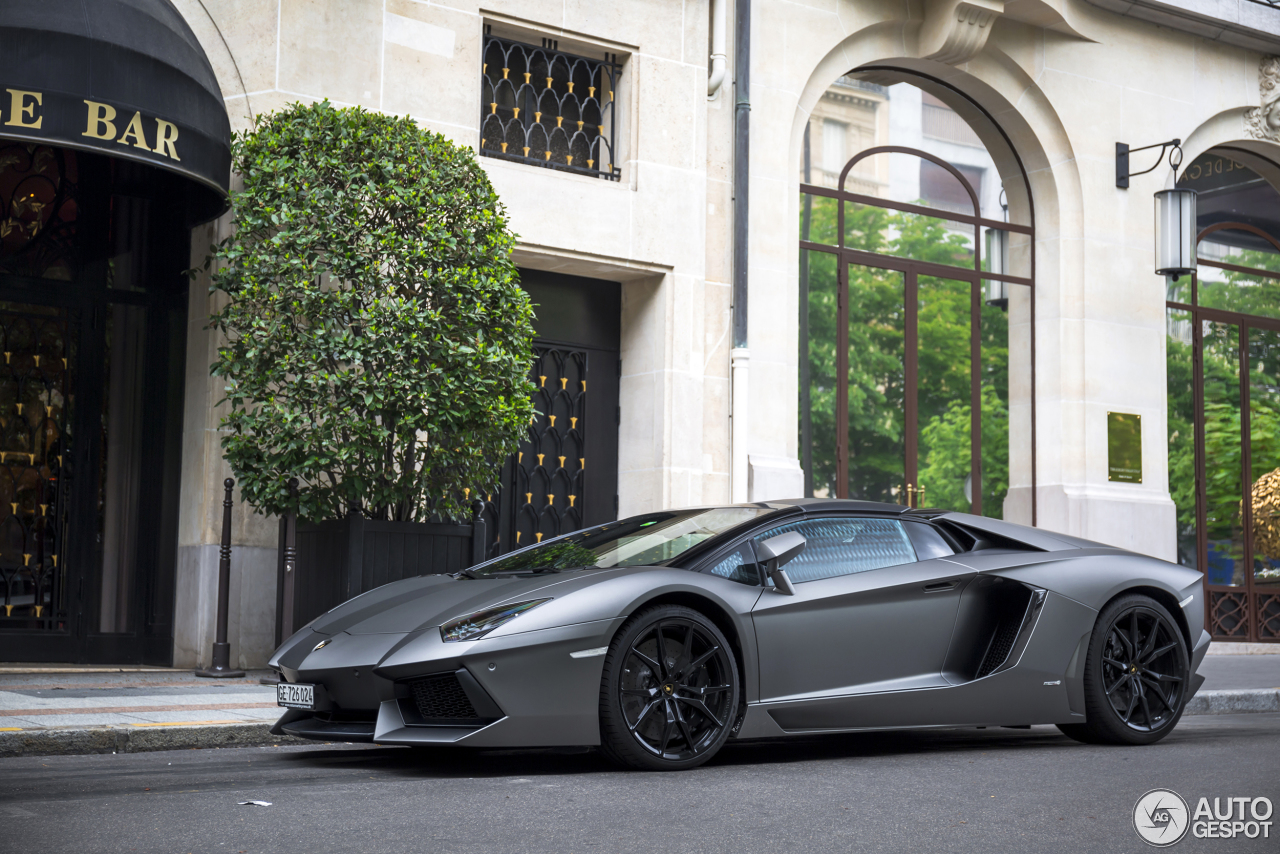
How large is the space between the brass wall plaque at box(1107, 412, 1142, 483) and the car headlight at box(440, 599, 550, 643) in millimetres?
10382

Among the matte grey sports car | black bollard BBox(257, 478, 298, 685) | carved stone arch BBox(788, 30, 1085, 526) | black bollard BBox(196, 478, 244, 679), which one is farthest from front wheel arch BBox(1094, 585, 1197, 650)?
carved stone arch BBox(788, 30, 1085, 526)

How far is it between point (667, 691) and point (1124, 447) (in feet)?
33.7

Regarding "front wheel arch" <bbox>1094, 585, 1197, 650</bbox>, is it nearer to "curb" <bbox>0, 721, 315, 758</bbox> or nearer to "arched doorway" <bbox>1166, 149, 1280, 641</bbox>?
"curb" <bbox>0, 721, 315, 758</bbox>

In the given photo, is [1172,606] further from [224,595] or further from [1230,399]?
[1230,399]

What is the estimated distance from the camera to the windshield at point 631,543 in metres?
5.90

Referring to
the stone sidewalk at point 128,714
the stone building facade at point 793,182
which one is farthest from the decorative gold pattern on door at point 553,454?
the stone sidewalk at point 128,714

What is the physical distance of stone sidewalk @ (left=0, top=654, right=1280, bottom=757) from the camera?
588 cm

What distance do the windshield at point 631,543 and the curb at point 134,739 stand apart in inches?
48.5

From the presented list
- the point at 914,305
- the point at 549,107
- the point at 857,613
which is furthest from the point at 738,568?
the point at 914,305

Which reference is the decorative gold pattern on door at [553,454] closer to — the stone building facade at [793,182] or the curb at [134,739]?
the stone building facade at [793,182]

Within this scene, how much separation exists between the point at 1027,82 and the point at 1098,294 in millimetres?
2339

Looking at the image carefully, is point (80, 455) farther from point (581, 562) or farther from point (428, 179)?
point (581, 562)

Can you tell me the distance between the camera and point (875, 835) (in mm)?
4133

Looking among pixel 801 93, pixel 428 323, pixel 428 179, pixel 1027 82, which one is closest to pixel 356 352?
pixel 428 323
